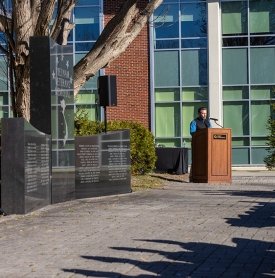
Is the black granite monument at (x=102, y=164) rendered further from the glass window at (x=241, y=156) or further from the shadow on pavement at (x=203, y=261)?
the glass window at (x=241, y=156)

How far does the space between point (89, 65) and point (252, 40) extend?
11.9 meters

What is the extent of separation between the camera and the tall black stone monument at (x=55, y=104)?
13.5 meters

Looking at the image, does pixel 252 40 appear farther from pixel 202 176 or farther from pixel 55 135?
pixel 55 135

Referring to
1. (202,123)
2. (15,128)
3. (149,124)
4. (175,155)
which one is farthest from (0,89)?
(15,128)

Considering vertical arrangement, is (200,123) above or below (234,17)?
below

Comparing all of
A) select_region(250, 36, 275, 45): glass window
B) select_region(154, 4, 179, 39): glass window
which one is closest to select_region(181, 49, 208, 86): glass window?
select_region(154, 4, 179, 39): glass window

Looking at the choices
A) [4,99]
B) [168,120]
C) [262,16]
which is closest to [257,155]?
[168,120]

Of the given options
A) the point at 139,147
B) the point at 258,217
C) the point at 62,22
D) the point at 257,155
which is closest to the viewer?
the point at 258,217

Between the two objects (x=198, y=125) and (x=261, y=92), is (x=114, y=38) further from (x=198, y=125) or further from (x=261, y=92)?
(x=261, y=92)

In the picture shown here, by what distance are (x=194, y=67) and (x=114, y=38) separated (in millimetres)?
11142

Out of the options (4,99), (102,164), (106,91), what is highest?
(4,99)

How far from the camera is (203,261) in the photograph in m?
8.10

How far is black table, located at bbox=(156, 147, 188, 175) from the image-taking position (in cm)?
2397

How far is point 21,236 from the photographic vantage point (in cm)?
1002
